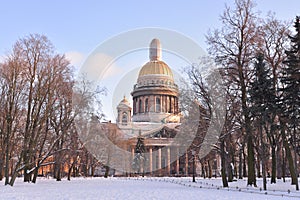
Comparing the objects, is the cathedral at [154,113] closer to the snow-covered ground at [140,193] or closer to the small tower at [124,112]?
the small tower at [124,112]

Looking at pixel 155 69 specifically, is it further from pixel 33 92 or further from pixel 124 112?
pixel 33 92

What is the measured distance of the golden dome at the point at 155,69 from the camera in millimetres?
104375

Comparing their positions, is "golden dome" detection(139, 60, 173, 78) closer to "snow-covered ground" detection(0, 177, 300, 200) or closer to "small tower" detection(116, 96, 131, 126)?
"small tower" detection(116, 96, 131, 126)

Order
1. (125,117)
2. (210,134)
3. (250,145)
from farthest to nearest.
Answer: (125,117)
(210,134)
(250,145)

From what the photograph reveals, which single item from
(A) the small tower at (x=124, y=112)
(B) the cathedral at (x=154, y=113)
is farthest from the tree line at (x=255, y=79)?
(A) the small tower at (x=124, y=112)

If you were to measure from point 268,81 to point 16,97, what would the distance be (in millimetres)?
16465

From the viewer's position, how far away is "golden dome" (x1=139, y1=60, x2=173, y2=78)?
10438cm

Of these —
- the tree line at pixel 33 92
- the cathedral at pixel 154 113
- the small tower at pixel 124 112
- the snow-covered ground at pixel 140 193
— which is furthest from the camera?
the small tower at pixel 124 112

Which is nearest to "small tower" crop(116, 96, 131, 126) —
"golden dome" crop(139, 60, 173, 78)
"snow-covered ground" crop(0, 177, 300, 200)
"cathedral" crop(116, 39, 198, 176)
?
"cathedral" crop(116, 39, 198, 176)

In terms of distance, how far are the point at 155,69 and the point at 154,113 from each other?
12270 millimetres

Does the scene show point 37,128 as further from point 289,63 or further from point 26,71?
point 289,63

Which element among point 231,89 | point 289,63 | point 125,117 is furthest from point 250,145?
point 125,117

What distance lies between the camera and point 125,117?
10394cm

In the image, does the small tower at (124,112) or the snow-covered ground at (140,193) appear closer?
the snow-covered ground at (140,193)
